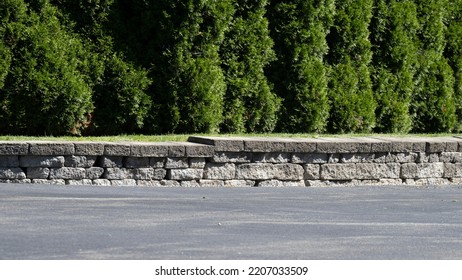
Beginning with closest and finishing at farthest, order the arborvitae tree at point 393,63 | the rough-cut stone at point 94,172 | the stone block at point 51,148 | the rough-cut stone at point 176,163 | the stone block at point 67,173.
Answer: the stone block at point 51,148 < the stone block at point 67,173 < the rough-cut stone at point 94,172 < the rough-cut stone at point 176,163 < the arborvitae tree at point 393,63

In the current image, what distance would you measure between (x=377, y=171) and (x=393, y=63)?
Answer: 381cm

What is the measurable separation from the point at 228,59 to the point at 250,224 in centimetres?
650

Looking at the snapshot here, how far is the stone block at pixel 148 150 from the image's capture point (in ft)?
42.4

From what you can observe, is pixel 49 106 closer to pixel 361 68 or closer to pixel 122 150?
pixel 122 150

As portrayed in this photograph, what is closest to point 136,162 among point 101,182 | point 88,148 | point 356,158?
point 101,182

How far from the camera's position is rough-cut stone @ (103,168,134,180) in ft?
42.4

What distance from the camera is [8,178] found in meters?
12.5

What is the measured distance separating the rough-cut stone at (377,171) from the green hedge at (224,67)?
231cm

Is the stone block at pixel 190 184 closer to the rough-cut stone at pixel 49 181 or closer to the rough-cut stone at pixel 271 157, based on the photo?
the rough-cut stone at pixel 271 157

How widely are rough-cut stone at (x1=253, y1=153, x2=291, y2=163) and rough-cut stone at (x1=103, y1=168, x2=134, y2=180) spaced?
1.65 metres

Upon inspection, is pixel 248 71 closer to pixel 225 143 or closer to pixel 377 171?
pixel 377 171

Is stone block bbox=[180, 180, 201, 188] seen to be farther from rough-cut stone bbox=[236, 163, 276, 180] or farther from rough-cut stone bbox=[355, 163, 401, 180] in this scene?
rough-cut stone bbox=[355, 163, 401, 180]

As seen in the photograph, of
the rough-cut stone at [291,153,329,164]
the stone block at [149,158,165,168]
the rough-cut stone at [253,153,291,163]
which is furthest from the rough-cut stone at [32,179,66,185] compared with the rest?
the rough-cut stone at [291,153,329,164]

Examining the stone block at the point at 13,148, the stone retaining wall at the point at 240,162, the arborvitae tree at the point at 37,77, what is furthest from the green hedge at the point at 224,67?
the stone block at the point at 13,148
